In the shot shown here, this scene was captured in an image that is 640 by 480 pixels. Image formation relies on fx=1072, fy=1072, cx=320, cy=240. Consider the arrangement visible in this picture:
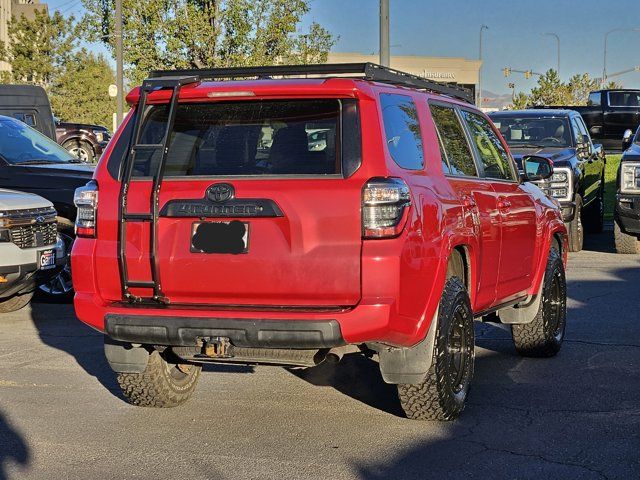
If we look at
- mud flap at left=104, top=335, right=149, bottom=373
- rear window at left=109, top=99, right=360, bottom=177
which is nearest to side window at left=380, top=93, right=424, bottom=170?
rear window at left=109, top=99, right=360, bottom=177

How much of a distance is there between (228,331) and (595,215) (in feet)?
45.0

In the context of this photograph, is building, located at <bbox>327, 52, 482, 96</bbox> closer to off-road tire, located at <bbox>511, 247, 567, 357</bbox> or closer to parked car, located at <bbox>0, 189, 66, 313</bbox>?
parked car, located at <bbox>0, 189, 66, 313</bbox>

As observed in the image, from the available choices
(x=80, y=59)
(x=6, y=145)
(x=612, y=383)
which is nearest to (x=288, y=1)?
(x=6, y=145)

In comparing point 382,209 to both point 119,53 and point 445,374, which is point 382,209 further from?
point 119,53

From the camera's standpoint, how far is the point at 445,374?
593 centimetres

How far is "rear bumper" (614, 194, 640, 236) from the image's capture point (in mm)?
14406

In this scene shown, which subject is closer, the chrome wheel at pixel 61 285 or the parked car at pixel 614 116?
the chrome wheel at pixel 61 285

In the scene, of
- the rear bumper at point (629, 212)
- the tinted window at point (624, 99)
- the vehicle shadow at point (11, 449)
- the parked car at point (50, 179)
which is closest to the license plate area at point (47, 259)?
the parked car at point (50, 179)

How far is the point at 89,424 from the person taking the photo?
620cm

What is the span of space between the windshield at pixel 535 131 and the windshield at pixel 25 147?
6.45 metres

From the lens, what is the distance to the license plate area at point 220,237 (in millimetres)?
5438

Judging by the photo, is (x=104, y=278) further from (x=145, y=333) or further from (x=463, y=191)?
(x=463, y=191)

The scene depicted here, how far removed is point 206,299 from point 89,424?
1257 mm

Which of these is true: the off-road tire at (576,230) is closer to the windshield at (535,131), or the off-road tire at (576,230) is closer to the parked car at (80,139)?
the windshield at (535,131)
